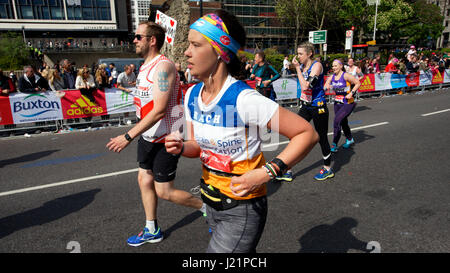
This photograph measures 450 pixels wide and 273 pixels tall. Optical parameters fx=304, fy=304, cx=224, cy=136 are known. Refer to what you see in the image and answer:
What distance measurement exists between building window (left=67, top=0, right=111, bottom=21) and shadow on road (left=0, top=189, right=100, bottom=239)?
64.4 m

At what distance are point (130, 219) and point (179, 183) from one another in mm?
1254

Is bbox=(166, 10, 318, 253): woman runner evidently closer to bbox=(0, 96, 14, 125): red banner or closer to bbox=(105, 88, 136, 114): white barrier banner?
bbox=(105, 88, 136, 114): white barrier banner

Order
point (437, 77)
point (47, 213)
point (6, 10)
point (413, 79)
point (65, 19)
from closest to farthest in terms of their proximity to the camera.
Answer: point (47, 213) → point (413, 79) → point (437, 77) → point (6, 10) → point (65, 19)

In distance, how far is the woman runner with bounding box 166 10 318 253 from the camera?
5.56ft

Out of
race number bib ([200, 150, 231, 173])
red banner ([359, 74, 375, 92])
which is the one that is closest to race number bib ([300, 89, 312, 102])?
race number bib ([200, 150, 231, 173])

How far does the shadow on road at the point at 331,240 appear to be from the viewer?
10.4ft

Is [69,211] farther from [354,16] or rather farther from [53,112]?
[354,16]

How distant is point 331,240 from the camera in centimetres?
331

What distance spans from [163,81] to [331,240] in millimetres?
2442

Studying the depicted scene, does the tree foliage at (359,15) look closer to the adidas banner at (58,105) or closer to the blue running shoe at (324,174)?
the adidas banner at (58,105)

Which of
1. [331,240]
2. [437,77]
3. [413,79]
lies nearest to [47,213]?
[331,240]

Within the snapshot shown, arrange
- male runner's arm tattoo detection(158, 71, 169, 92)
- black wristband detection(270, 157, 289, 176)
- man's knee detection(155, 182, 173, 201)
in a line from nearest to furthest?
black wristband detection(270, 157, 289, 176) → male runner's arm tattoo detection(158, 71, 169, 92) → man's knee detection(155, 182, 173, 201)

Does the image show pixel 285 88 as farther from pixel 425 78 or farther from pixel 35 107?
pixel 425 78
